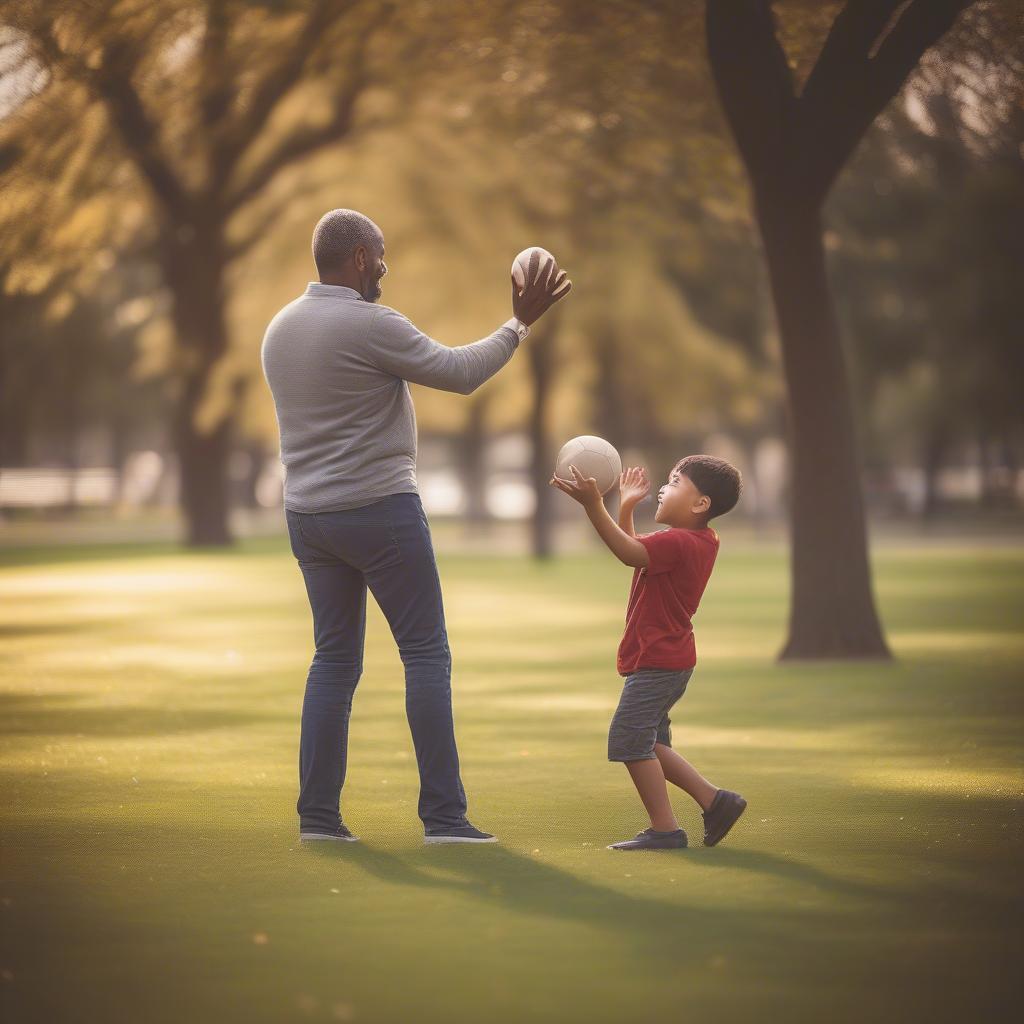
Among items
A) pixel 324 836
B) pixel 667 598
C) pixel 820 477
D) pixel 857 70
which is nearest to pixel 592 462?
pixel 667 598

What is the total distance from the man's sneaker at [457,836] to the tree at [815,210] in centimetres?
802

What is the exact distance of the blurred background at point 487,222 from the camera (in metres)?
15.5

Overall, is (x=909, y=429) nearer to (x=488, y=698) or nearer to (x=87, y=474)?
(x=87, y=474)

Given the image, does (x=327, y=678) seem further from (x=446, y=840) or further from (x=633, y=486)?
(x=633, y=486)

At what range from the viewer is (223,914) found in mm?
5695

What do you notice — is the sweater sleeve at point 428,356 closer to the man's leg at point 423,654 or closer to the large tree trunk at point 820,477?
the man's leg at point 423,654

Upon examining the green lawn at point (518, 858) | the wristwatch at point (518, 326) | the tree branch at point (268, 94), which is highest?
the tree branch at point (268, 94)

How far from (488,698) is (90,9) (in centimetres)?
560

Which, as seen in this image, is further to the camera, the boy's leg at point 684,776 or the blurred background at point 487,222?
the blurred background at point 487,222

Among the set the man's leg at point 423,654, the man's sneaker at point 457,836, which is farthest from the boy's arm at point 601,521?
the man's sneaker at point 457,836

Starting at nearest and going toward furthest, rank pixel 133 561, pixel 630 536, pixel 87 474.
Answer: pixel 630 536
pixel 133 561
pixel 87 474

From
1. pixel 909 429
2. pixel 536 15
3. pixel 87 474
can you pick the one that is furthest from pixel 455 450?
pixel 536 15

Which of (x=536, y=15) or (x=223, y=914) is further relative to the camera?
(x=536, y=15)

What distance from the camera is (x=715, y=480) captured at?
6793 millimetres
